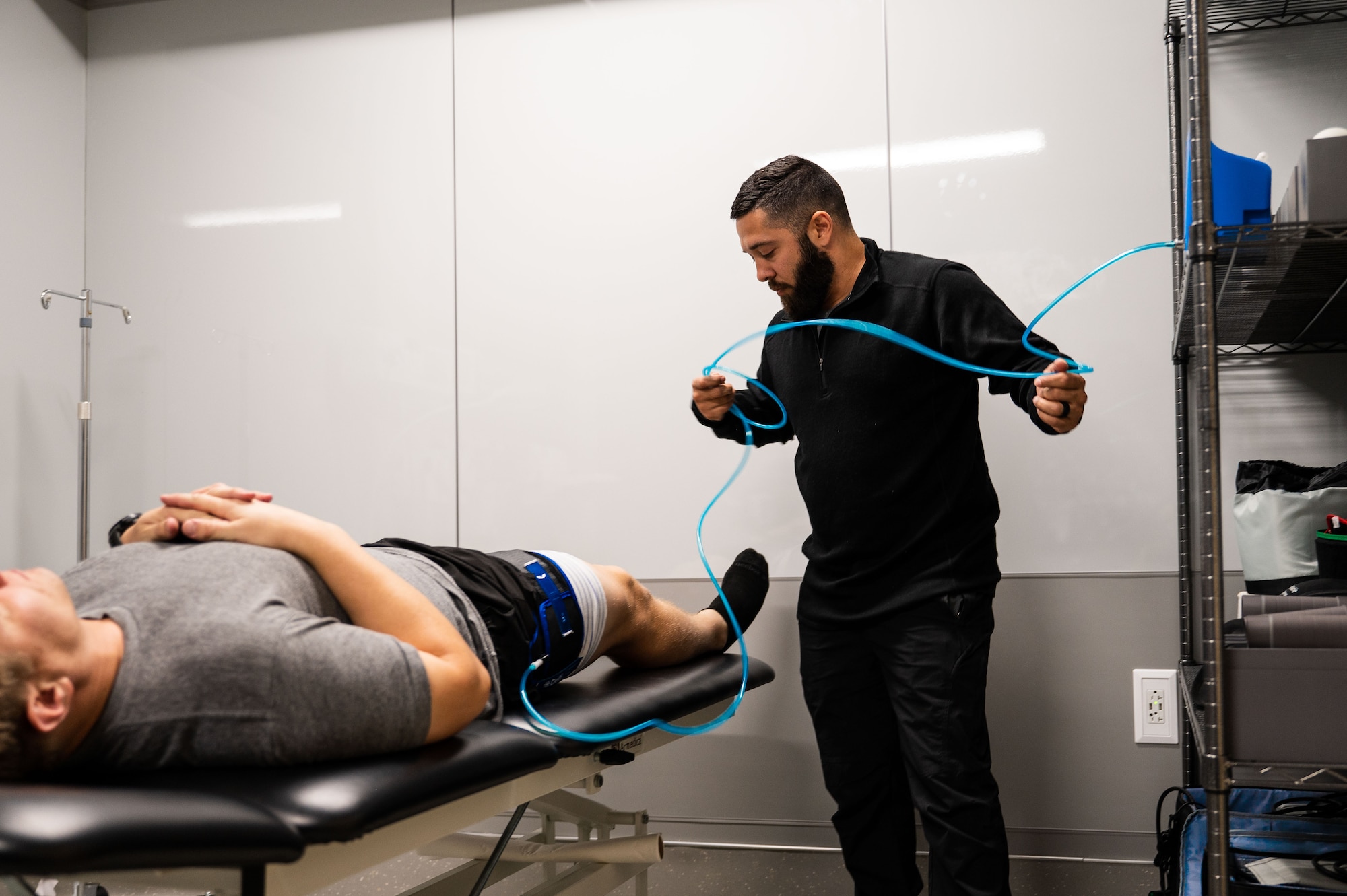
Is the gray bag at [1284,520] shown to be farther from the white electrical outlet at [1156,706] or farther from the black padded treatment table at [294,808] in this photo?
the black padded treatment table at [294,808]

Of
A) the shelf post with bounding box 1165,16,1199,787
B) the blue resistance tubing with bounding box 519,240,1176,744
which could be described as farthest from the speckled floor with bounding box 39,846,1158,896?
the blue resistance tubing with bounding box 519,240,1176,744

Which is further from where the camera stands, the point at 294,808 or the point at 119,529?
the point at 119,529

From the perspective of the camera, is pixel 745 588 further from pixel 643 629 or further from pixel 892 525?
pixel 892 525

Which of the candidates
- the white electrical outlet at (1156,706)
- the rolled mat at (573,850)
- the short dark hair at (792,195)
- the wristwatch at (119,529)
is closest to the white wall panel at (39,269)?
the wristwatch at (119,529)

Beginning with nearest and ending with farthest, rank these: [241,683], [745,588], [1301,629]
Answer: [241,683] → [1301,629] → [745,588]

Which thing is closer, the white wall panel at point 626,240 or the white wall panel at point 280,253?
the white wall panel at point 626,240

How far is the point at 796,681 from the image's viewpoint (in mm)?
2393

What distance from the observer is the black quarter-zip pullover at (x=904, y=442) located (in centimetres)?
177

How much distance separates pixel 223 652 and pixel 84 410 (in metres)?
2.04

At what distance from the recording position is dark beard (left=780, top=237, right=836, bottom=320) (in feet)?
6.25

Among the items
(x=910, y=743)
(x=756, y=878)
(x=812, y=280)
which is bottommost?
(x=756, y=878)

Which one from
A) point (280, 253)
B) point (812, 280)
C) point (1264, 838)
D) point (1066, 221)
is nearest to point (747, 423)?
point (812, 280)

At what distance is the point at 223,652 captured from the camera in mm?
1052

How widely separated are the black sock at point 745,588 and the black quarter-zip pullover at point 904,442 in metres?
0.30
